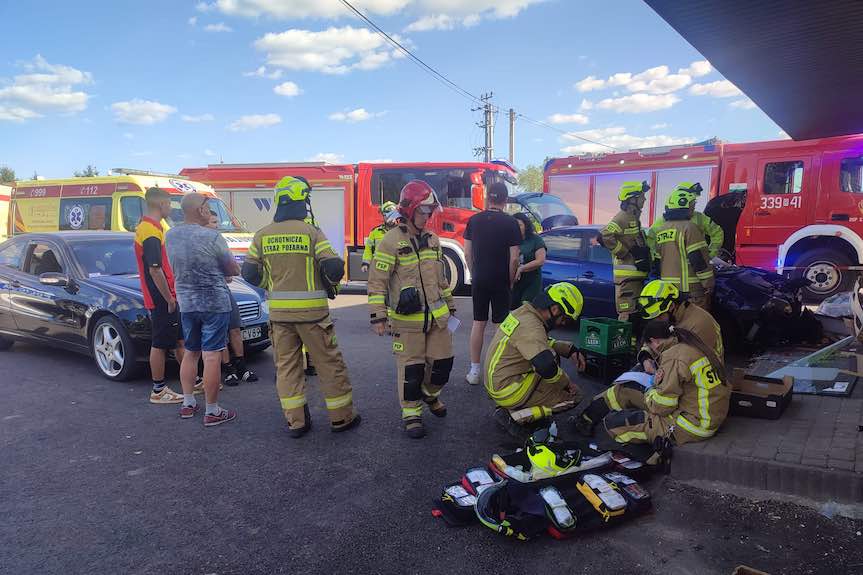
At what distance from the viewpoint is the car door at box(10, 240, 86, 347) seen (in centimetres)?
577

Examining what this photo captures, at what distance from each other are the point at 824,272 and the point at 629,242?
19.2ft

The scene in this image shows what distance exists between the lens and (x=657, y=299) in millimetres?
3605

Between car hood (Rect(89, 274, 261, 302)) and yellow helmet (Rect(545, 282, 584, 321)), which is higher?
yellow helmet (Rect(545, 282, 584, 321))

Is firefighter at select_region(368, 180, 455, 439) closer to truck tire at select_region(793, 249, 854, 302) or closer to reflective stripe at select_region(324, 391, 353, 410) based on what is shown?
reflective stripe at select_region(324, 391, 353, 410)

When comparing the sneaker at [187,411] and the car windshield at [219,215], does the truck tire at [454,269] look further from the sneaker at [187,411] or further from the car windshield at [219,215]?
the sneaker at [187,411]

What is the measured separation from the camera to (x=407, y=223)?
4141 millimetres

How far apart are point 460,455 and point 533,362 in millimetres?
783

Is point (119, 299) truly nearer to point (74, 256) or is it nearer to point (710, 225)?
point (74, 256)

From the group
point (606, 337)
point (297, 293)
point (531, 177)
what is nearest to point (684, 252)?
point (606, 337)

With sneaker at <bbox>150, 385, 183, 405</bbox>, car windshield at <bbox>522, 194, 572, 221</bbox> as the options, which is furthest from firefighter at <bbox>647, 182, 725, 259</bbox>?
car windshield at <bbox>522, 194, 572, 221</bbox>

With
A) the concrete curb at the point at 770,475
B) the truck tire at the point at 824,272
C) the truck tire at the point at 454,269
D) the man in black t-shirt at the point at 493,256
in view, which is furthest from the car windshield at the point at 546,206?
the concrete curb at the point at 770,475

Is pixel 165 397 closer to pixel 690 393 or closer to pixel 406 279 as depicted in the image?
pixel 406 279

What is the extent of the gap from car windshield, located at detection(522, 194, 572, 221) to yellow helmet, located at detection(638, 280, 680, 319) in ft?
27.4

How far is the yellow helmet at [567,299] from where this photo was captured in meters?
3.79
